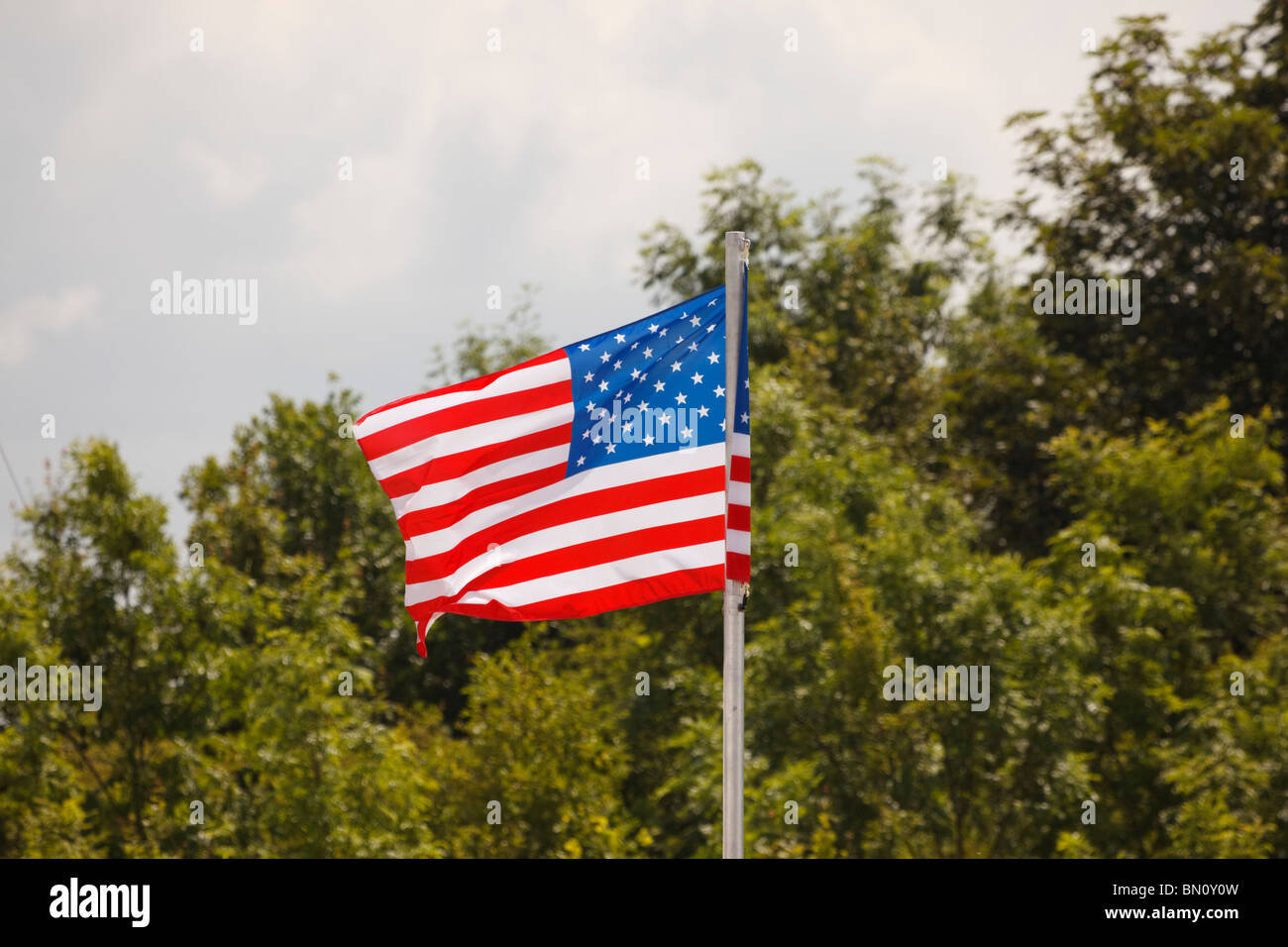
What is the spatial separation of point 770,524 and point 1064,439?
6820mm

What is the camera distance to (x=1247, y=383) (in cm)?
2988

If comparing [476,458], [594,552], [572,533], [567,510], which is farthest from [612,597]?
[476,458]

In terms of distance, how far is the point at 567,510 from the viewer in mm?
8141

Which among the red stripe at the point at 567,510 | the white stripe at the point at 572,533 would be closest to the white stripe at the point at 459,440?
the red stripe at the point at 567,510

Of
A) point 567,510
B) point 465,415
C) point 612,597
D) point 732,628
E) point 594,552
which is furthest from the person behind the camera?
point 465,415

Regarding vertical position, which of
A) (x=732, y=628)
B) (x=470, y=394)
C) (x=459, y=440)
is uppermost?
(x=470, y=394)

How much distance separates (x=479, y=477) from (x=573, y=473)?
625 millimetres

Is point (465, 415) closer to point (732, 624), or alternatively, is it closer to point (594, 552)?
point (594, 552)

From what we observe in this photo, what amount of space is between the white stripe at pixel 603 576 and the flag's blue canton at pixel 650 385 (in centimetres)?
68

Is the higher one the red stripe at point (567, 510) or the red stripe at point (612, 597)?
the red stripe at point (567, 510)

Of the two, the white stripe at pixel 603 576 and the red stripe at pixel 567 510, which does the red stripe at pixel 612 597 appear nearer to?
the white stripe at pixel 603 576

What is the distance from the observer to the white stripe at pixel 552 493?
8023 millimetres
